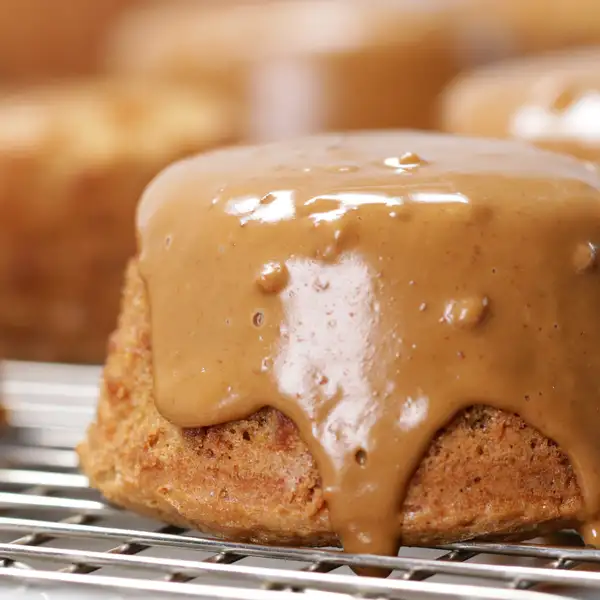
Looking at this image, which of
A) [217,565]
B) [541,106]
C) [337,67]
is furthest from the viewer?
[337,67]

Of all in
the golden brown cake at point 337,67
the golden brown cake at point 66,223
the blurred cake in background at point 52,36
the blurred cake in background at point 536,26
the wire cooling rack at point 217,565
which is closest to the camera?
the wire cooling rack at point 217,565

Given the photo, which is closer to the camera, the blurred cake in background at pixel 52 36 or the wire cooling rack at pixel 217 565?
the wire cooling rack at pixel 217 565

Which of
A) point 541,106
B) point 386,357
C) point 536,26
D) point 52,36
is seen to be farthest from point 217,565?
point 52,36

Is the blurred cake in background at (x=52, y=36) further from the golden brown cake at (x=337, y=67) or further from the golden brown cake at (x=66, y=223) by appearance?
the golden brown cake at (x=66, y=223)

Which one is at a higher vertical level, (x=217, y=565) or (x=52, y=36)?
(x=52, y=36)

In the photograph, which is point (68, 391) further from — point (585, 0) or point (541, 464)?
point (585, 0)

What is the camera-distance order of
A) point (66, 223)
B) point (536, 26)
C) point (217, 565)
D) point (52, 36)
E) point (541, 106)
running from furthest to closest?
point (52, 36), point (536, 26), point (66, 223), point (541, 106), point (217, 565)

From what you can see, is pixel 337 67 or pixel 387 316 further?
pixel 337 67

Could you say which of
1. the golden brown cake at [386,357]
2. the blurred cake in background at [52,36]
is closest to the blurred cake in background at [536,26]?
the blurred cake in background at [52,36]

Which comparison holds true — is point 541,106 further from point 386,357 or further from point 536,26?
A: point 536,26
